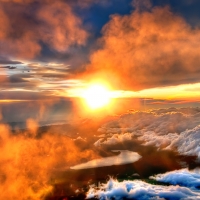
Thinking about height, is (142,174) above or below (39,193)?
below

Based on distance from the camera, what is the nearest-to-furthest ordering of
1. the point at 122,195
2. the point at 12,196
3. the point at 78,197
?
the point at 12,196 → the point at 78,197 → the point at 122,195

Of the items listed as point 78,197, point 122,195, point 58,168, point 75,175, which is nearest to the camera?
point 78,197

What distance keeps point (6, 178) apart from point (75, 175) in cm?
4420

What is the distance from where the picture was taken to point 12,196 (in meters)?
126

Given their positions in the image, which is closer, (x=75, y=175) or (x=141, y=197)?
(x=141, y=197)

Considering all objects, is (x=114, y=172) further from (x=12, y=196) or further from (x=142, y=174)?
(x=12, y=196)

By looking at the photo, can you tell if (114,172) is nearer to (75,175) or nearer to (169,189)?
(75,175)

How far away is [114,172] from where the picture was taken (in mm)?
199375

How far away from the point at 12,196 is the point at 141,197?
66.0 m

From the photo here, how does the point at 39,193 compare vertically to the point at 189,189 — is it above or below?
above

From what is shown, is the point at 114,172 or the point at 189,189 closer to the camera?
the point at 189,189

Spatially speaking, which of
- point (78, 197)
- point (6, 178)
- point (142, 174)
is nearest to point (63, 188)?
point (78, 197)

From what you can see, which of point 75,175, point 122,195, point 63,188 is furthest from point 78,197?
point 75,175

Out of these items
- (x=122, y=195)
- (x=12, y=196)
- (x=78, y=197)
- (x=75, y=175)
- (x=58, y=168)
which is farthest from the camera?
(x=58, y=168)
